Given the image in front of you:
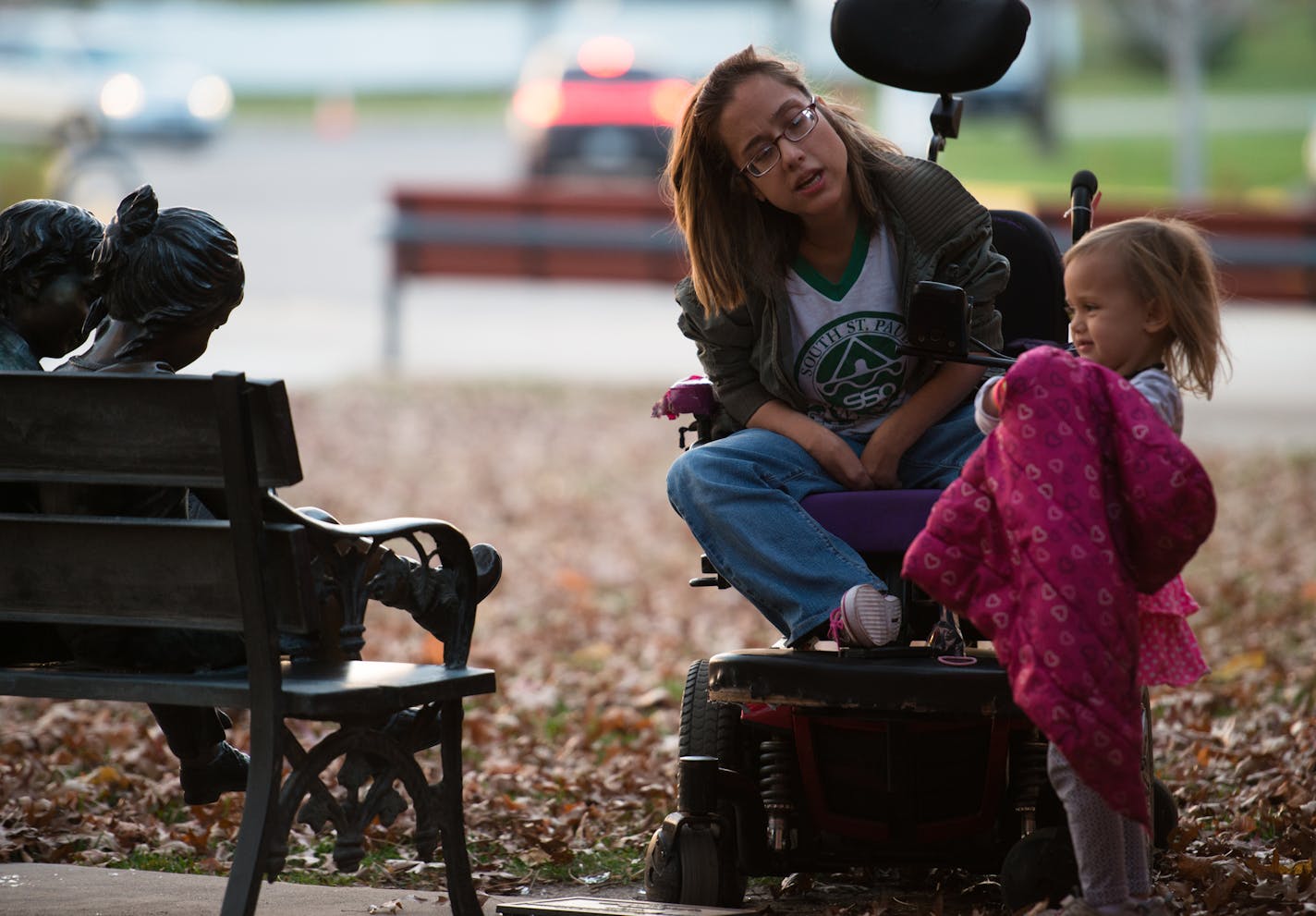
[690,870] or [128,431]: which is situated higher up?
[128,431]

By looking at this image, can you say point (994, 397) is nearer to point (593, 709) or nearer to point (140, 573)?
point (140, 573)

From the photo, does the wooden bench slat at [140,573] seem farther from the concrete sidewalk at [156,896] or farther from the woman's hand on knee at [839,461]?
the woman's hand on knee at [839,461]

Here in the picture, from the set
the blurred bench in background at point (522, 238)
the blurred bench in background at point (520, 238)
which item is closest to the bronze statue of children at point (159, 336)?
the blurred bench in background at point (520, 238)

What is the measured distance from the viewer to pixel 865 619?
3.93 metres

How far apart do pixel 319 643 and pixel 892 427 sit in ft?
4.60

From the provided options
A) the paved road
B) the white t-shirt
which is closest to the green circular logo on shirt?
the white t-shirt

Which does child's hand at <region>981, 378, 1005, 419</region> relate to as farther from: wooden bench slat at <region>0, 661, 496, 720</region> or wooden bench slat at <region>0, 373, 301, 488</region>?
wooden bench slat at <region>0, 373, 301, 488</region>

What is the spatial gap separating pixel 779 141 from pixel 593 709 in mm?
2938

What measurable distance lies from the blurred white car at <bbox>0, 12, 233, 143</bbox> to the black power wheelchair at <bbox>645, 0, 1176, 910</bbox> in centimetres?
2071

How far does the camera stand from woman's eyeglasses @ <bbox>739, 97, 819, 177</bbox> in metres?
4.36

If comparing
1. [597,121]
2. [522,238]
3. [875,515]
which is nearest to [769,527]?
[875,515]

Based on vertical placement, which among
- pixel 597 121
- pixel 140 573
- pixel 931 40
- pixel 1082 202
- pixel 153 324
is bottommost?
pixel 140 573

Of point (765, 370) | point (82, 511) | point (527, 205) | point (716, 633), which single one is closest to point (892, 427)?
point (765, 370)

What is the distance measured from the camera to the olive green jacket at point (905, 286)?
4.40m
